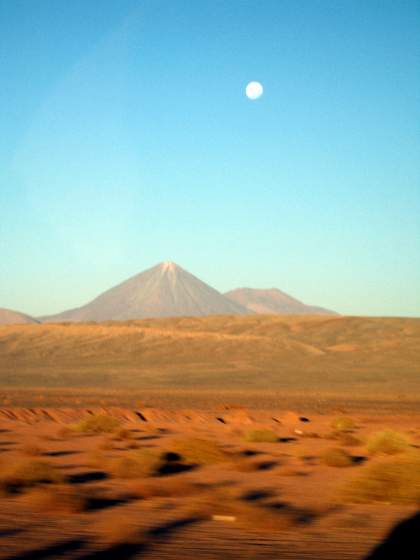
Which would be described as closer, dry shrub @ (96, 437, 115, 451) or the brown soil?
the brown soil

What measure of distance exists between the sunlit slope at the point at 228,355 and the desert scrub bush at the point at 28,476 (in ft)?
119

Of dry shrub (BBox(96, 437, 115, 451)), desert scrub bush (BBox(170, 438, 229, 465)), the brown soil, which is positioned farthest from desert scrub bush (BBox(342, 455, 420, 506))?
dry shrub (BBox(96, 437, 115, 451))

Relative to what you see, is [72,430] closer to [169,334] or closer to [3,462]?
[3,462]

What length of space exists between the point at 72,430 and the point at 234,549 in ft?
44.3

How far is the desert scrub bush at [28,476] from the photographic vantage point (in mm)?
10678

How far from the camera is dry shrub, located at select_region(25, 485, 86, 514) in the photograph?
9.02 meters

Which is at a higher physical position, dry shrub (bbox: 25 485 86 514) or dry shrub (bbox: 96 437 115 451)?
dry shrub (bbox: 25 485 86 514)

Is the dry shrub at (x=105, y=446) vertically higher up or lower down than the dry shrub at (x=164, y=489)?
lower down

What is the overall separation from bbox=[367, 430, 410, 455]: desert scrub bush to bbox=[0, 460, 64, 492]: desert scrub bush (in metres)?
7.98

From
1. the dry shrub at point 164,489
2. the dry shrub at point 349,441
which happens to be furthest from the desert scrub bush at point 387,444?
the dry shrub at point 164,489

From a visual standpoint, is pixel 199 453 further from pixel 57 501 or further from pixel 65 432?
pixel 65 432

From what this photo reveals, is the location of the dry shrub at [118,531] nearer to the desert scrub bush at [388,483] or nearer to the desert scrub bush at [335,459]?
the desert scrub bush at [388,483]

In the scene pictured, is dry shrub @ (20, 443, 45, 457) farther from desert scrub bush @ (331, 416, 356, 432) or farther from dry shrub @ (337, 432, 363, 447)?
desert scrub bush @ (331, 416, 356, 432)

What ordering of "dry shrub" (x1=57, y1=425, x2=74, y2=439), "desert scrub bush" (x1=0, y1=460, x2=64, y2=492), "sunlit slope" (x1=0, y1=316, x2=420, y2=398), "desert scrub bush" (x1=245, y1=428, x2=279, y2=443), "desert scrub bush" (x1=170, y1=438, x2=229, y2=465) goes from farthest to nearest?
"sunlit slope" (x1=0, y1=316, x2=420, y2=398) < "dry shrub" (x1=57, y1=425, x2=74, y2=439) < "desert scrub bush" (x1=245, y1=428, x2=279, y2=443) < "desert scrub bush" (x1=170, y1=438, x2=229, y2=465) < "desert scrub bush" (x1=0, y1=460, x2=64, y2=492)
